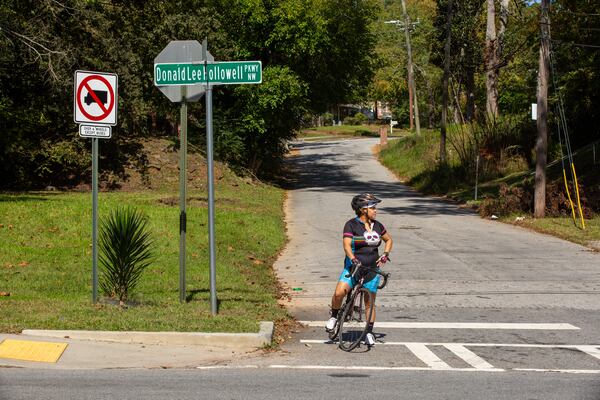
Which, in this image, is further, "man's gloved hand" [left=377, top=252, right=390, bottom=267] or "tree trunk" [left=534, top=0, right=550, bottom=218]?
"tree trunk" [left=534, top=0, right=550, bottom=218]

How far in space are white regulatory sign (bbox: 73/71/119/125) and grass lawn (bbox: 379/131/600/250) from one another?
1253 cm

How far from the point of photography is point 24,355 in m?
8.78

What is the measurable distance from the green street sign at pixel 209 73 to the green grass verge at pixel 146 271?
2.84m

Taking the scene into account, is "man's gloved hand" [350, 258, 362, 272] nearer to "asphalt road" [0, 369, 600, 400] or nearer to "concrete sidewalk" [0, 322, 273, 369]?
"concrete sidewalk" [0, 322, 273, 369]

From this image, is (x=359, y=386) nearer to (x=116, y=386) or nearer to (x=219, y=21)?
(x=116, y=386)

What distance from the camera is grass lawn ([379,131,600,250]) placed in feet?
73.9

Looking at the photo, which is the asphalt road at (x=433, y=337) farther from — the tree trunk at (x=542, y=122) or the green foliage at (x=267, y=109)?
the green foliage at (x=267, y=109)

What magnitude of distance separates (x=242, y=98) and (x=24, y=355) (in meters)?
29.4

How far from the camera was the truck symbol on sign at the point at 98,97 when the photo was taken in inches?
423

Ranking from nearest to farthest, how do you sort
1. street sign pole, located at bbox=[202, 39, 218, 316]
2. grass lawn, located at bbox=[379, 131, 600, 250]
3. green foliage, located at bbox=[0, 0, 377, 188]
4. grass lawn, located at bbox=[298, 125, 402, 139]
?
street sign pole, located at bbox=[202, 39, 218, 316]
grass lawn, located at bbox=[379, 131, 600, 250]
green foliage, located at bbox=[0, 0, 377, 188]
grass lawn, located at bbox=[298, 125, 402, 139]

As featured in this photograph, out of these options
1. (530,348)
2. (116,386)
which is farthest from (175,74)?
(530,348)

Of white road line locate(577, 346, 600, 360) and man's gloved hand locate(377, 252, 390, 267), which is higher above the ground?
man's gloved hand locate(377, 252, 390, 267)

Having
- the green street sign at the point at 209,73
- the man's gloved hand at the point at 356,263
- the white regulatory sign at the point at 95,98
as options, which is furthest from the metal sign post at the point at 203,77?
the man's gloved hand at the point at 356,263

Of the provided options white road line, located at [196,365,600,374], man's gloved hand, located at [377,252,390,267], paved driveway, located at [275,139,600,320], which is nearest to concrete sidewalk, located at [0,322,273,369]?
white road line, located at [196,365,600,374]
